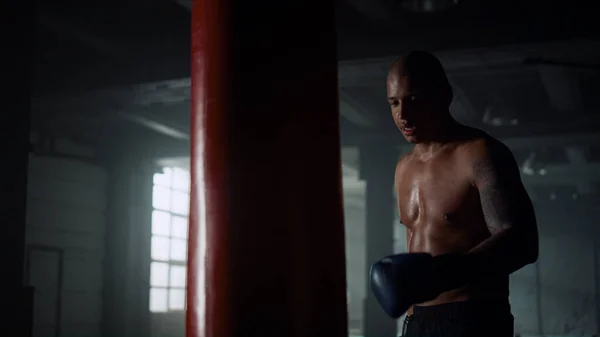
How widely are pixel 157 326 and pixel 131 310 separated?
109 cm

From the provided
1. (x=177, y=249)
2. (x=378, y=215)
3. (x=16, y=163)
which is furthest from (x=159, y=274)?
(x=16, y=163)

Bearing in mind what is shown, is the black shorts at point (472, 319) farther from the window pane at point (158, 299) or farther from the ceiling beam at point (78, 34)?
the window pane at point (158, 299)

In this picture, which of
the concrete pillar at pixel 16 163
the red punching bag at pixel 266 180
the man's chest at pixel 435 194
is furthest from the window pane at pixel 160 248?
the red punching bag at pixel 266 180

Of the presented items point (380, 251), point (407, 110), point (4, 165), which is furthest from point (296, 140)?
point (380, 251)

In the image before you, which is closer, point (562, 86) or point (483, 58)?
point (483, 58)

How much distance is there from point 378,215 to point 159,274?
4924 millimetres

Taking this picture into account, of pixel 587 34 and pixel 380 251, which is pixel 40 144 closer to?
pixel 380 251

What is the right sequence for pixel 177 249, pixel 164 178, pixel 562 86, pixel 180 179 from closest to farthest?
pixel 562 86, pixel 164 178, pixel 177 249, pixel 180 179

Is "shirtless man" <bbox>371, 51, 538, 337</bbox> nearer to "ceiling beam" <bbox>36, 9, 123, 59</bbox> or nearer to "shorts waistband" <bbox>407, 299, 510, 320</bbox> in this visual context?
"shorts waistband" <bbox>407, 299, 510, 320</bbox>

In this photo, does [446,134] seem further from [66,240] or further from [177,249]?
[177,249]

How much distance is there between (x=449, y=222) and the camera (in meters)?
2.61

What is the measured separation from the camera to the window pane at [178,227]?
610 inches

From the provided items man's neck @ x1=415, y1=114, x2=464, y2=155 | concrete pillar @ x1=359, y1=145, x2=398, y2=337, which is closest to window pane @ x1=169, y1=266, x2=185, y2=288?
concrete pillar @ x1=359, y1=145, x2=398, y2=337

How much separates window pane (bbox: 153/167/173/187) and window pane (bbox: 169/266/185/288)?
1.74 meters
